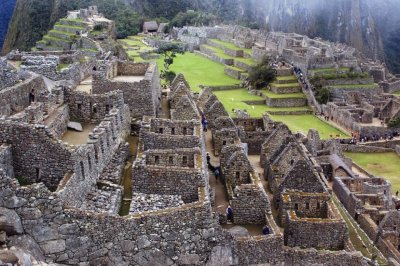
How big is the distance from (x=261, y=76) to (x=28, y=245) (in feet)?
226

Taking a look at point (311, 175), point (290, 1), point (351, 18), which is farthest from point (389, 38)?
point (311, 175)

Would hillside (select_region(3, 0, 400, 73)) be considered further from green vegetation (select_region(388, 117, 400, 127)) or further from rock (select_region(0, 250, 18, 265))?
rock (select_region(0, 250, 18, 265))

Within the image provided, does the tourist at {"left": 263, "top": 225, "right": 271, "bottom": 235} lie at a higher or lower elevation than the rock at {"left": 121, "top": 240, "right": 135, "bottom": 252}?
lower

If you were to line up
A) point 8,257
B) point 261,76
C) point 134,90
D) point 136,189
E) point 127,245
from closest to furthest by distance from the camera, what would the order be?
point 8,257, point 127,245, point 136,189, point 134,90, point 261,76

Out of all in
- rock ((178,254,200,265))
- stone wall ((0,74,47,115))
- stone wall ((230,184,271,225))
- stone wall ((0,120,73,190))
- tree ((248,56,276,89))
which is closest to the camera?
rock ((178,254,200,265))

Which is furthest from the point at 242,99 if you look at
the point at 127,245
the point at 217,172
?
the point at 127,245

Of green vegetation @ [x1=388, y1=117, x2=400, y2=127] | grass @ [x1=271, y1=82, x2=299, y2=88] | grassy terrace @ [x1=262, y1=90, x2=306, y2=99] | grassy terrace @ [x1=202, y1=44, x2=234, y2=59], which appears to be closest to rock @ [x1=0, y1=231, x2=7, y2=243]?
green vegetation @ [x1=388, y1=117, x2=400, y2=127]

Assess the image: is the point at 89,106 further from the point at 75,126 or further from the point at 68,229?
the point at 68,229

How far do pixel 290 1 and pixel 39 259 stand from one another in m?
179

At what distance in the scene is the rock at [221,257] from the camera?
607 inches

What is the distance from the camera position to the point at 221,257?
51.7 ft

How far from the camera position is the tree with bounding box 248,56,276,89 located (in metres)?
79.9

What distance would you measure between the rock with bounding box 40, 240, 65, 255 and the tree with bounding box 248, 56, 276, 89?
2652 inches

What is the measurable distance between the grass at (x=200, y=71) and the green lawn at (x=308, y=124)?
11.3 metres
